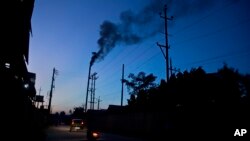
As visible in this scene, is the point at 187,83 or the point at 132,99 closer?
the point at 187,83

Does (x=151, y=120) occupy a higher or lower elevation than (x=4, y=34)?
lower

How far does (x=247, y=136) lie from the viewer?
752 inches

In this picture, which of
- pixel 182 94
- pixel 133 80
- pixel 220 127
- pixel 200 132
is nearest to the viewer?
pixel 220 127

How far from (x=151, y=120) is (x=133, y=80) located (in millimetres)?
40887

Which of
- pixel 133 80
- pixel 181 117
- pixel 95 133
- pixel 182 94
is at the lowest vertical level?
pixel 95 133

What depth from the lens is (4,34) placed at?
39.3 ft

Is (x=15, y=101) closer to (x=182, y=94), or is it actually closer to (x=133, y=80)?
(x=182, y=94)

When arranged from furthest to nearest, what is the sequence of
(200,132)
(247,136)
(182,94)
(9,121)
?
(182,94) < (200,132) < (247,136) < (9,121)

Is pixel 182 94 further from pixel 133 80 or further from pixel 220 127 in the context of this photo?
pixel 133 80

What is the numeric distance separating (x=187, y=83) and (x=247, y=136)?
40.1ft

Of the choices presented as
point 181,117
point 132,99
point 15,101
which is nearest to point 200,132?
point 181,117

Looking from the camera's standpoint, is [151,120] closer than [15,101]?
No

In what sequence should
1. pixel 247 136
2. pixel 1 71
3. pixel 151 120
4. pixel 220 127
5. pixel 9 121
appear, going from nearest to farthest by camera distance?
pixel 1 71
pixel 9 121
pixel 247 136
pixel 220 127
pixel 151 120

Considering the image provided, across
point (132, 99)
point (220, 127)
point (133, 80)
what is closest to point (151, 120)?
point (220, 127)
